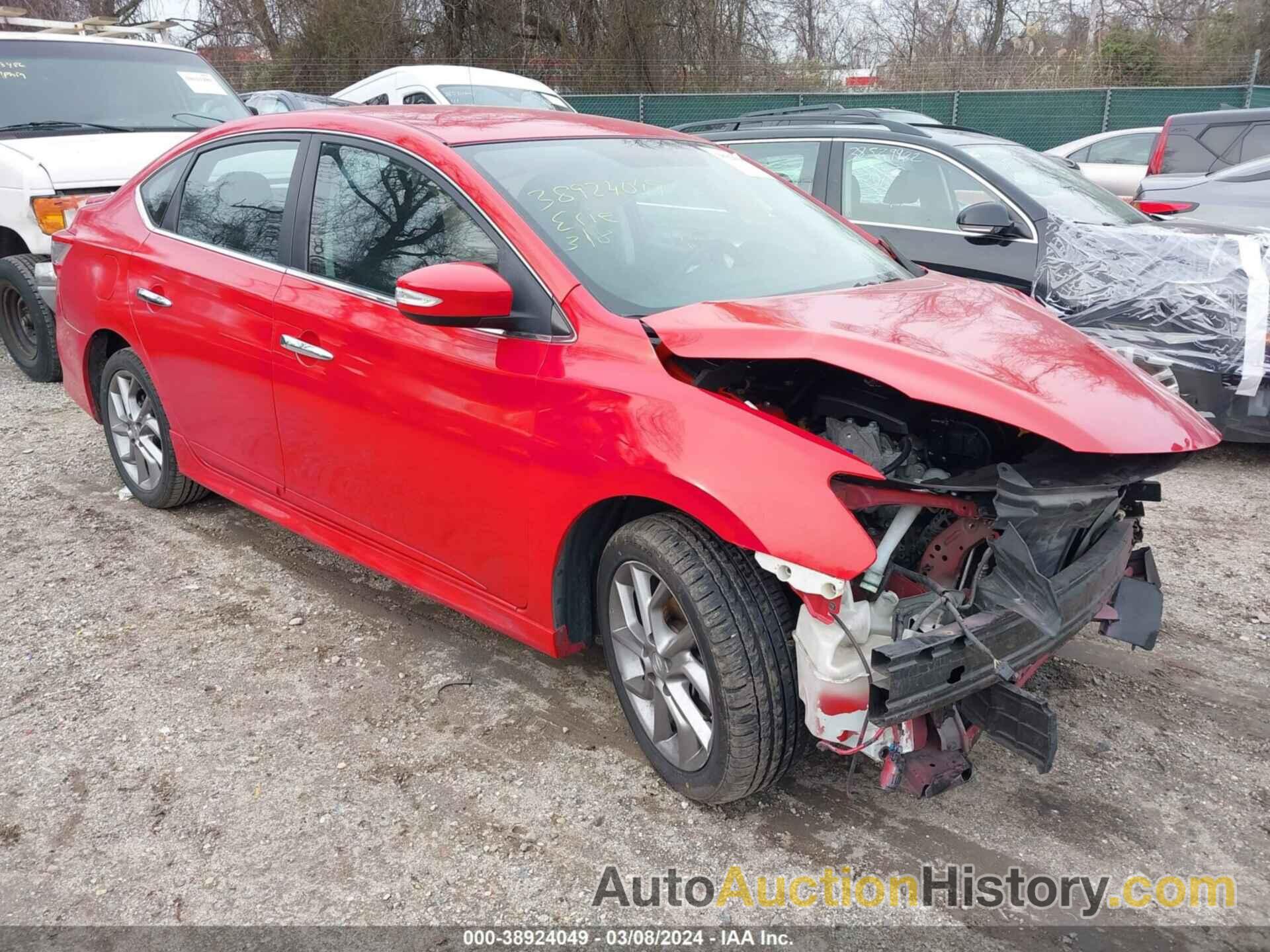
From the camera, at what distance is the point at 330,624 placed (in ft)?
12.1

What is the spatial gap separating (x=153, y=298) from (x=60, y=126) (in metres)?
3.59

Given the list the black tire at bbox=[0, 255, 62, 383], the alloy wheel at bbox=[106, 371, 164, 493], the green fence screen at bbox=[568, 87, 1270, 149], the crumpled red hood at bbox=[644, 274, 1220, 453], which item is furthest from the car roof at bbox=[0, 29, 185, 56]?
the green fence screen at bbox=[568, 87, 1270, 149]

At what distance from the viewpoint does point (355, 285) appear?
3213mm

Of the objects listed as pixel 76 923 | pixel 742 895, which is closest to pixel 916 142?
pixel 742 895

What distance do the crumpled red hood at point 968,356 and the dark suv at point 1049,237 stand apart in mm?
1924

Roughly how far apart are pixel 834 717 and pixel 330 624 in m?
2.12

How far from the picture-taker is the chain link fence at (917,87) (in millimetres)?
16891

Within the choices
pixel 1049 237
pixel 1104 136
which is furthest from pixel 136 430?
pixel 1104 136

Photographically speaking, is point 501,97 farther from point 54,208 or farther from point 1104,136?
point 1104,136

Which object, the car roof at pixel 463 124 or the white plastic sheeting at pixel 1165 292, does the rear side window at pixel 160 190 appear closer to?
the car roof at pixel 463 124

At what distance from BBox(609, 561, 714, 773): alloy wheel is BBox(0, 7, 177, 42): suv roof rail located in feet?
22.9

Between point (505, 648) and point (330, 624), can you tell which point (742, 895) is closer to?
point (505, 648)

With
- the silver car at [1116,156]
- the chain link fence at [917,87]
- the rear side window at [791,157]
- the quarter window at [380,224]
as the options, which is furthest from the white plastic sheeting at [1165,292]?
the chain link fence at [917,87]

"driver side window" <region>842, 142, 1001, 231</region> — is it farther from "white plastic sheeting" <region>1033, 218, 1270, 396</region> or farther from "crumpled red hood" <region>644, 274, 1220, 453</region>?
"crumpled red hood" <region>644, 274, 1220, 453</region>
